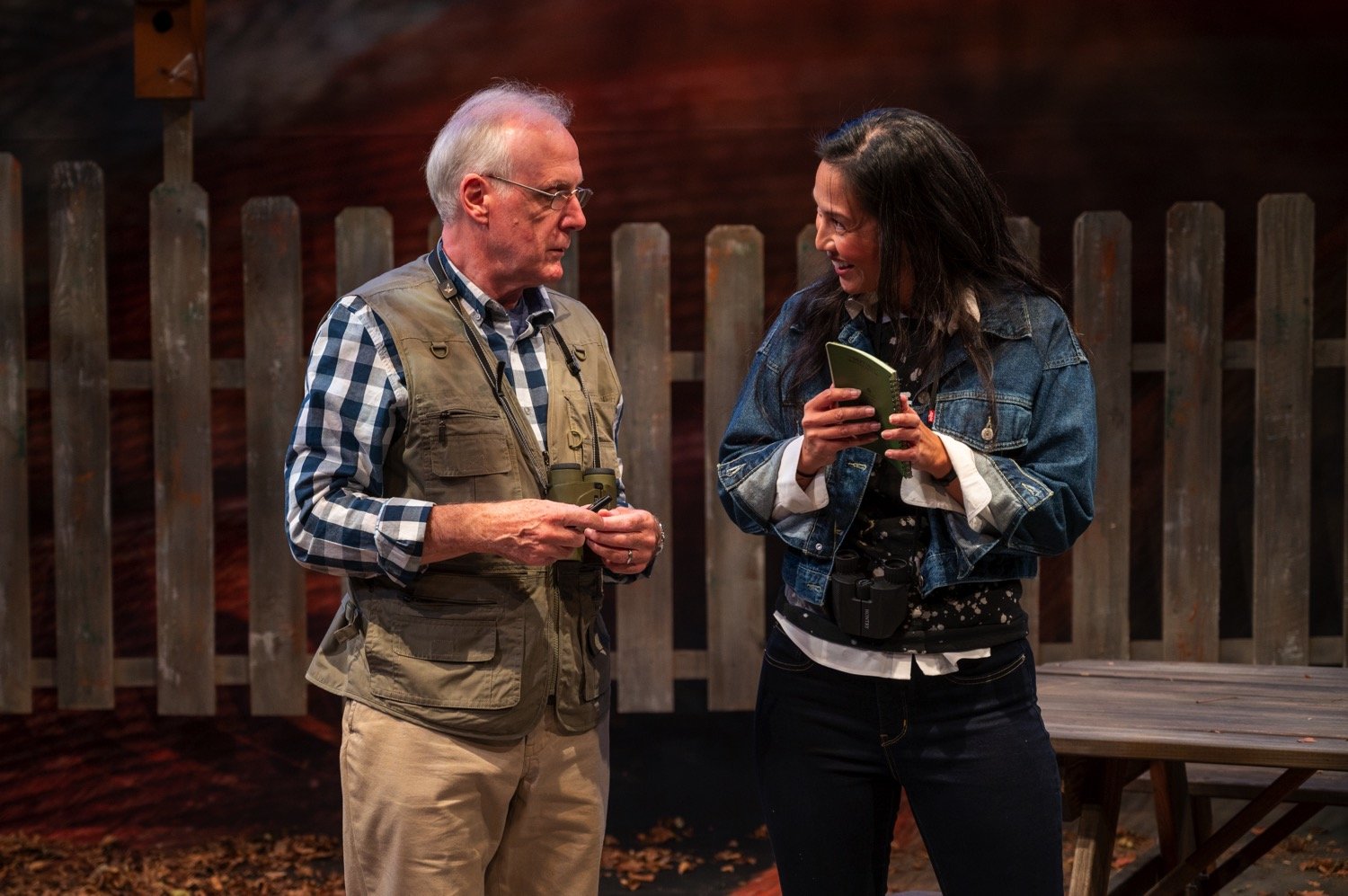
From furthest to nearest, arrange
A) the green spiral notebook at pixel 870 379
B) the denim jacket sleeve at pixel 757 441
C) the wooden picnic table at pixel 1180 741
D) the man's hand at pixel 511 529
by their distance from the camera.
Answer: the wooden picnic table at pixel 1180 741, the denim jacket sleeve at pixel 757 441, the man's hand at pixel 511 529, the green spiral notebook at pixel 870 379

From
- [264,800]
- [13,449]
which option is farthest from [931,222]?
[264,800]

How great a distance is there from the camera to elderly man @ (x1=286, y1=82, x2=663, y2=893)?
6.96ft

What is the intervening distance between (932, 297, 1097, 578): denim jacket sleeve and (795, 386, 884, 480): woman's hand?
172 mm

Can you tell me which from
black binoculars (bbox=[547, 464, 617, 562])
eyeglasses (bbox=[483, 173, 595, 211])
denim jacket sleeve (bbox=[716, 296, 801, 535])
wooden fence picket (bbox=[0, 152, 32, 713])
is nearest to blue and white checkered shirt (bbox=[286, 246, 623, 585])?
black binoculars (bbox=[547, 464, 617, 562])

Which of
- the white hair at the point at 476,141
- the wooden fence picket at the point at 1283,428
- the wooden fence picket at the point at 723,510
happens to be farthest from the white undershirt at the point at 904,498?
the wooden fence picket at the point at 1283,428

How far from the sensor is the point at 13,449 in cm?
407

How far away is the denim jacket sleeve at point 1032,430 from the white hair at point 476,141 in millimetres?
811

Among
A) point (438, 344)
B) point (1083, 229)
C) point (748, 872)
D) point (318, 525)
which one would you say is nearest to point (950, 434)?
point (438, 344)

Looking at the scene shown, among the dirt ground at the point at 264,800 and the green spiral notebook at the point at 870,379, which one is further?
the dirt ground at the point at 264,800

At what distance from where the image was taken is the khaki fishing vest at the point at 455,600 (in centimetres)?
215

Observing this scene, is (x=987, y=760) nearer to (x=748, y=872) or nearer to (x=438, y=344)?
(x=438, y=344)

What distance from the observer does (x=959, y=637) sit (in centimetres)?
205

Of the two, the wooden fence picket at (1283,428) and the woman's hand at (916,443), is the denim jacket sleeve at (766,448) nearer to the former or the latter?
the woman's hand at (916,443)

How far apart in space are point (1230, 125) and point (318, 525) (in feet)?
A: 12.0
